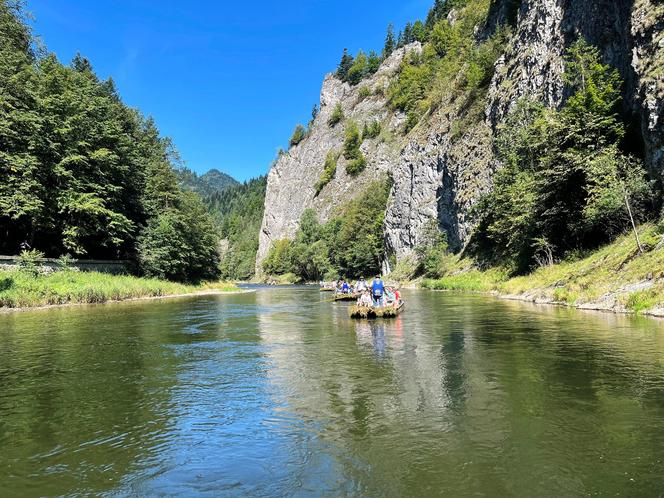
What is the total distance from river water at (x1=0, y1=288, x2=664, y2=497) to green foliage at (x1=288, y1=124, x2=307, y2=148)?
15791cm

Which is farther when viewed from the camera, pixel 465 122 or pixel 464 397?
pixel 465 122

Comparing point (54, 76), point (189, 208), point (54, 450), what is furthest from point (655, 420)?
point (189, 208)

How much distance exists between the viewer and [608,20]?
43969mm

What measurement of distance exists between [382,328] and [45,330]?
16.6 meters

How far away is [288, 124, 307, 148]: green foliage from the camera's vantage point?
17175 cm

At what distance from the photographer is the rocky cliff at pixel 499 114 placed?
1340 inches

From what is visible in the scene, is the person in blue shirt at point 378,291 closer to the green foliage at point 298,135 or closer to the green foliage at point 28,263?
the green foliage at point 28,263

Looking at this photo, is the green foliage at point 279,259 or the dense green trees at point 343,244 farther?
the green foliage at point 279,259

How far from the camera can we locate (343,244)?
366ft

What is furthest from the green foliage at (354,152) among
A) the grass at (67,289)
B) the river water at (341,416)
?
the river water at (341,416)

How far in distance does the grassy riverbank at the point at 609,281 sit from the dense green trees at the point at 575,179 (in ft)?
8.77

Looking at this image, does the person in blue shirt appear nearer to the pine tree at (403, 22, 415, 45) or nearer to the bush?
the bush

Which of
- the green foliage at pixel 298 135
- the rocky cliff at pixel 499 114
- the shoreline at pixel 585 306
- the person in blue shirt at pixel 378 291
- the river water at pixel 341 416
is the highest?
the green foliage at pixel 298 135

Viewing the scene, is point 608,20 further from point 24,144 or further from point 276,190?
point 276,190
